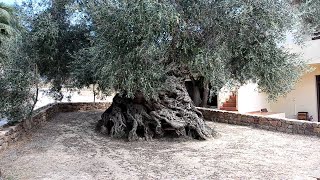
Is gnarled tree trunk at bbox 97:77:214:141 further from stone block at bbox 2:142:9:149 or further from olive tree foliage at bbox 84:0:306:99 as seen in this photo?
stone block at bbox 2:142:9:149

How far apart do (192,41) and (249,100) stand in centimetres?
1071

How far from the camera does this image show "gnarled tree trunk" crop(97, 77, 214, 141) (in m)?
9.83

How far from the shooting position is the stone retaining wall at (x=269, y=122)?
10055 millimetres

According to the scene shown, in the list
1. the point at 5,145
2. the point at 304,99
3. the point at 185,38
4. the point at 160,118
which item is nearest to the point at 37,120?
the point at 5,145

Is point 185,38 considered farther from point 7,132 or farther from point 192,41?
point 7,132

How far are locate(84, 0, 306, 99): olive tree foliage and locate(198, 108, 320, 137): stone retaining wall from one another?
2747 mm

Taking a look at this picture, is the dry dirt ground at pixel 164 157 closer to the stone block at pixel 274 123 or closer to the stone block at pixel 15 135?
the stone block at pixel 15 135

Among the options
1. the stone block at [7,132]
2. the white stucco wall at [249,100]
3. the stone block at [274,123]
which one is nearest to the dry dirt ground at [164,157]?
the stone block at [7,132]

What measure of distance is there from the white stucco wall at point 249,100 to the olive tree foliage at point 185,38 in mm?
8526

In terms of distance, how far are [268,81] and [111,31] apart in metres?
4.47

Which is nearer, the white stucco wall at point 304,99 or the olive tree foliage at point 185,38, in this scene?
the olive tree foliage at point 185,38

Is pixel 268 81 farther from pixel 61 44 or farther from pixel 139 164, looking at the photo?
pixel 61 44

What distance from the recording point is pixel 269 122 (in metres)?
11.4

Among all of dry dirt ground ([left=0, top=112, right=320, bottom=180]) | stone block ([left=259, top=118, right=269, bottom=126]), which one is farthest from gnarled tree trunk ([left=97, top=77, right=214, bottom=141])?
stone block ([left=259, top=118, right=269, bottom=126])
